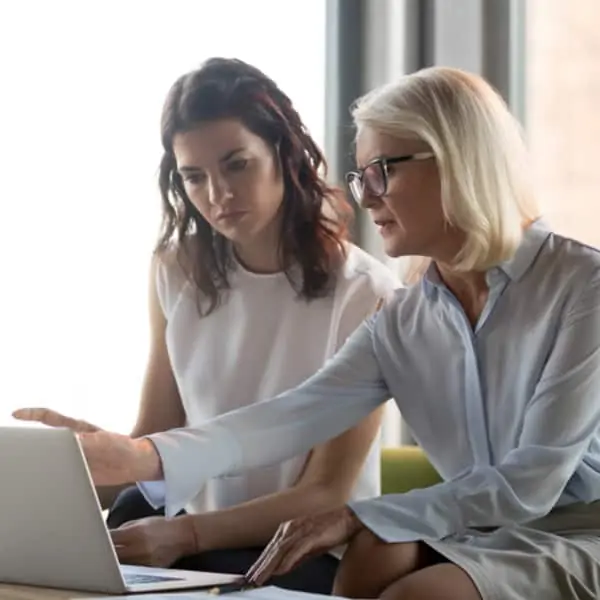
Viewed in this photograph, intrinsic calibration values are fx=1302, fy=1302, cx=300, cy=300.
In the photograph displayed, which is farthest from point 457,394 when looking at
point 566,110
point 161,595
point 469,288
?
point 566,110

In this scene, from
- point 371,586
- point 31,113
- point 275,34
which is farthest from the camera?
point 275,34

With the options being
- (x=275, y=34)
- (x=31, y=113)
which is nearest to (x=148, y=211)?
(x=31, y=113)

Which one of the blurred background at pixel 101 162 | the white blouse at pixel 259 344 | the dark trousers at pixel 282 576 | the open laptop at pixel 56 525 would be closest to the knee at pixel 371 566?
the open laptop at pixel 56 525

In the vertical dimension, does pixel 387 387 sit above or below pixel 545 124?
below

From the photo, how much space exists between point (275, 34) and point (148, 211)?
0.52 m

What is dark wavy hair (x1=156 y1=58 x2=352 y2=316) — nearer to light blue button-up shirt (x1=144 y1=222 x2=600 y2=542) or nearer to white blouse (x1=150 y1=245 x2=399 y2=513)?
white blouse (x1=150 y1=245 x2=399 y2=513)

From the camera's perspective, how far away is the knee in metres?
1.54

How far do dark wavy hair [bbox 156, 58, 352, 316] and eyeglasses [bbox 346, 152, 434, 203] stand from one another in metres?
0.36

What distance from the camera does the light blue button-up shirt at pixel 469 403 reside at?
1.61 meters

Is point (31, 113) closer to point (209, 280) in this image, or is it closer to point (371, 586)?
point (209, 280)

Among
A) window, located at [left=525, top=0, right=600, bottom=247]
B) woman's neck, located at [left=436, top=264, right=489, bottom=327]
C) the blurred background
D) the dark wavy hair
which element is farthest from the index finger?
window, located at [left=525, top=0, right=600, bottom=247]

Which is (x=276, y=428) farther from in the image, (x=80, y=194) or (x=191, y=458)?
(x=80, y=194)

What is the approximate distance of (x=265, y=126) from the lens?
7.22 ft

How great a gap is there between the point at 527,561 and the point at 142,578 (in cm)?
47
